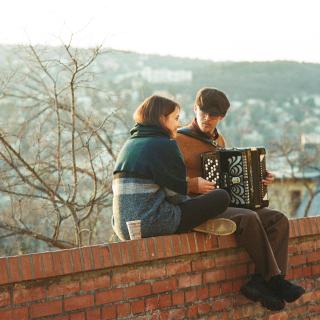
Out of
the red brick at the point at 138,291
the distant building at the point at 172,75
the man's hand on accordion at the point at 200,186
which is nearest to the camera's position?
the red brick at the point at 138,291

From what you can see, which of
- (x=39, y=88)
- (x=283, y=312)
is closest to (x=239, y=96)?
(x=39, y=88)

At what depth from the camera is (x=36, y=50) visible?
32.4ft

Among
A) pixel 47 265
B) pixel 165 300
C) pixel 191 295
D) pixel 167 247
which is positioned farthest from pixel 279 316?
pixel 47 265

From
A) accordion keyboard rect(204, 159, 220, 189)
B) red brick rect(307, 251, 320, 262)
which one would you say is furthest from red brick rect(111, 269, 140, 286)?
red brick rect(307, 251, 320, 262)

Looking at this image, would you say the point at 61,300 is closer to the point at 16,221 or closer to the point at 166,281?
the point at 166,281

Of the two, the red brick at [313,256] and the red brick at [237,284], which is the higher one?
the red brick at [237,284]

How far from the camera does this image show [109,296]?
14.6 feet

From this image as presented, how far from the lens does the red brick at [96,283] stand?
4348mm

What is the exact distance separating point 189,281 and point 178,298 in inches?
6.1

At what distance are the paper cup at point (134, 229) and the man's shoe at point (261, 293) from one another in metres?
0.98

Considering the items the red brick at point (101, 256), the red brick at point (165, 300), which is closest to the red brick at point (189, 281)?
the red brick at point (165, 300)

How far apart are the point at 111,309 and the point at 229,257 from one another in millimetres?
1220

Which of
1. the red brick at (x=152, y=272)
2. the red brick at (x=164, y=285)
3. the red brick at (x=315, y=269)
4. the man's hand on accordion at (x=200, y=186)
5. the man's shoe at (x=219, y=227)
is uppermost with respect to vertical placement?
the man's hand on accordion at (x=200, y=186)

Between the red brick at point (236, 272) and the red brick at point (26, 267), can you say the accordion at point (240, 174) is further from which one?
the red brick at point (26, 267)
